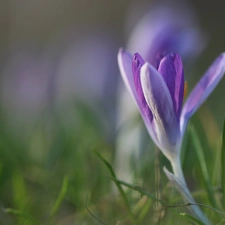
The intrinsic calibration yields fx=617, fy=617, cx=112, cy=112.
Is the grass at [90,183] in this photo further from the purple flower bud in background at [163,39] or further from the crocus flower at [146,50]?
the purple flower bud in background at [163,39]

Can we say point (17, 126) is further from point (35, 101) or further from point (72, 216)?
point (72, 216)

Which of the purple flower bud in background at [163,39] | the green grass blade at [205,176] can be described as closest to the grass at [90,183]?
the green grass blade at [205,176]

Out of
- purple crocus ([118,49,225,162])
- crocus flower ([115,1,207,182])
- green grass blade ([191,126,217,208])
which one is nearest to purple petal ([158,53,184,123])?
purple crocus ([118,49,225,162])

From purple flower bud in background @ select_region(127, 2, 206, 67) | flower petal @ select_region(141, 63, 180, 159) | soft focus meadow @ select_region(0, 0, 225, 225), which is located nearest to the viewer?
flower petal @ select_region(141, 63, 180, 159)

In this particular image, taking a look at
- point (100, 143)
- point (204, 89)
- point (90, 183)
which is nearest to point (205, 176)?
point (204, 89)

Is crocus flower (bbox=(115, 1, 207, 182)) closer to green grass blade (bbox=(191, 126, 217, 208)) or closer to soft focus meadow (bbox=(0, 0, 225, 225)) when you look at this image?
soft focus meadow (bbox=(0, 0, 225, 225))

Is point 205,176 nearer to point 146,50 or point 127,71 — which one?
point 127,71

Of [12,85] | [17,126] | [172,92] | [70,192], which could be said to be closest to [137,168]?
[70,192]
